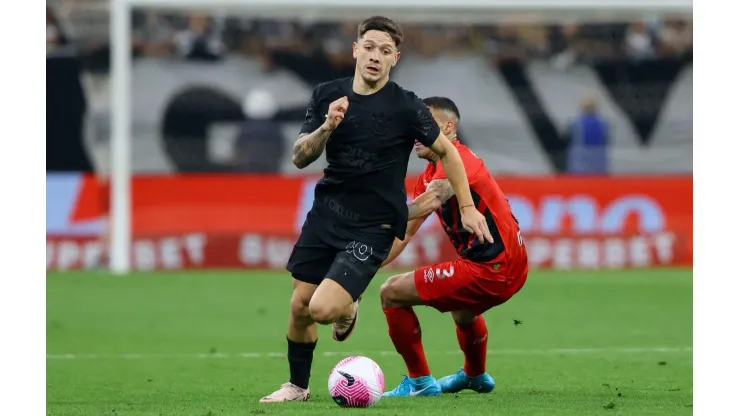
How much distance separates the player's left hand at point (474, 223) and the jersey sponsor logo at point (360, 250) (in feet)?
1.93

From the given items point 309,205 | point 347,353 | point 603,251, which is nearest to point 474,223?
point 347,353

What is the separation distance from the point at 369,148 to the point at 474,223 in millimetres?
752

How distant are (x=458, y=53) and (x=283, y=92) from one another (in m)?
3.54

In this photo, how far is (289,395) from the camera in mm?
7449

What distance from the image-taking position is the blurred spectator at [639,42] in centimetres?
2422

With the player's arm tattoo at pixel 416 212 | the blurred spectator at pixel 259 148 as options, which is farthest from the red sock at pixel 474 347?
the blurred spectator at pixel 259 148

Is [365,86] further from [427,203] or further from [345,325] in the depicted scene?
[345,325]

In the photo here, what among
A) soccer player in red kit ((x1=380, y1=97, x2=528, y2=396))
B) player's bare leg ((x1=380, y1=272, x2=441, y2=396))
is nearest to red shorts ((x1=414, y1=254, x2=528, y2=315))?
soccer player in red kit ((x1=380, y1=97, x2=528, y2=396))

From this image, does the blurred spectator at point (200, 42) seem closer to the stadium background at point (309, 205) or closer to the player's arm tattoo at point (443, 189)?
the stadium background at point (309, 205)

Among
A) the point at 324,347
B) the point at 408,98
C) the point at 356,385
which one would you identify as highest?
the point at 408,98

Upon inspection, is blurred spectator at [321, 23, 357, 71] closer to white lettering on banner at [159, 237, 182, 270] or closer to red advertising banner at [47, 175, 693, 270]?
red advertising banner at [47, 175, 693, 270]

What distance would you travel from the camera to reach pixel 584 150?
864 inches

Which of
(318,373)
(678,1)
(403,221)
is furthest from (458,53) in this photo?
(403,221)

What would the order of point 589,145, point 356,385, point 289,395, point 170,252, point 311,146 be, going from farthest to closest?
point 589,145, point 170,252, point 289,395, point 356,385, point 311,146
